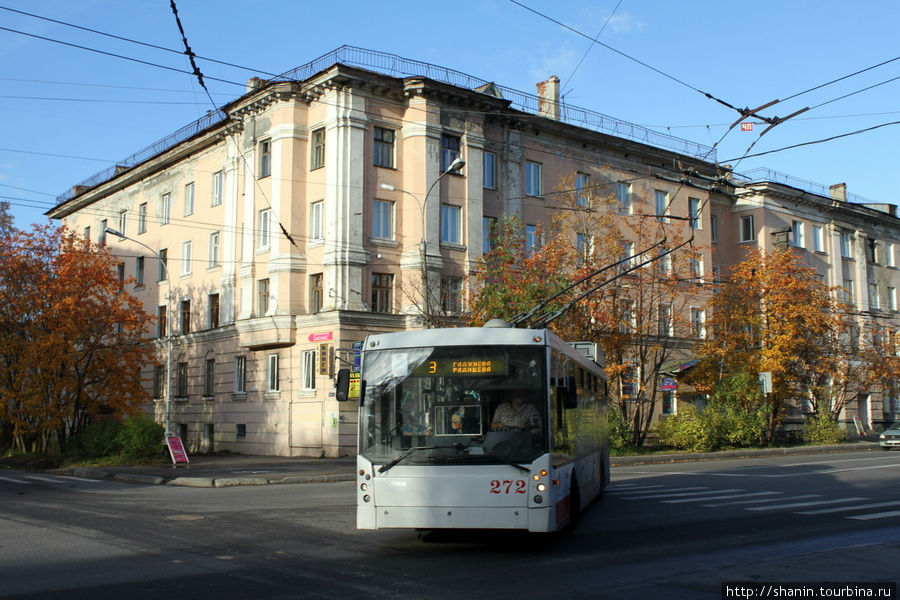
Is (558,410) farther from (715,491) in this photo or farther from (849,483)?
(849,483)

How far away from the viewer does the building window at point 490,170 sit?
3578 cm

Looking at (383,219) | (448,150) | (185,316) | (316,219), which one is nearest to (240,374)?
(185,316)

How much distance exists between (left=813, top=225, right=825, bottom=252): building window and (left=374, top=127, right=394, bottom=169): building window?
106 ft

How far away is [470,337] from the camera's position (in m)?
9.95

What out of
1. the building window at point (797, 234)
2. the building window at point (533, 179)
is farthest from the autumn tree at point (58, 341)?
the building window at point (797, 234)

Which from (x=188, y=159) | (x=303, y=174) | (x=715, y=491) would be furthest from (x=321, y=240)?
(x=715, y=491)

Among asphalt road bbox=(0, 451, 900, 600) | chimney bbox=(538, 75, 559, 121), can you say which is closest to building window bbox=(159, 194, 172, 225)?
chimney bbox=(538, 75, 559, 121)

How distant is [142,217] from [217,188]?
29.9ft

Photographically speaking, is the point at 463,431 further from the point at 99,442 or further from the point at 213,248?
the point at 213,248

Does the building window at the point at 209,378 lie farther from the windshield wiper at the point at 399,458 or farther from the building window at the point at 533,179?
the windshield wiper at the point at 399,458

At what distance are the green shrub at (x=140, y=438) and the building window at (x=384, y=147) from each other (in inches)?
509

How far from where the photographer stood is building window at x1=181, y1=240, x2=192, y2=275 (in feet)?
135

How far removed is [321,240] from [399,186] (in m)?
3.82

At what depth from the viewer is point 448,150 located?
33.8m
